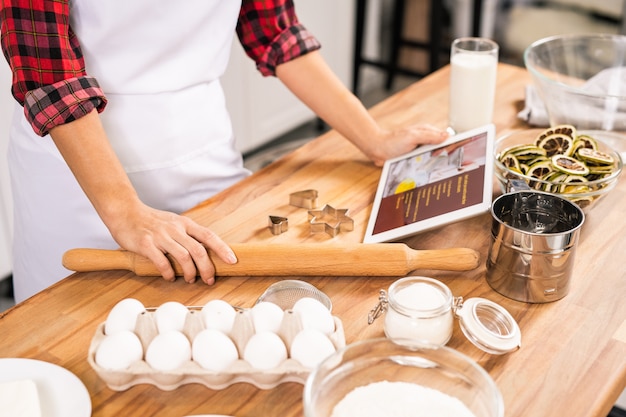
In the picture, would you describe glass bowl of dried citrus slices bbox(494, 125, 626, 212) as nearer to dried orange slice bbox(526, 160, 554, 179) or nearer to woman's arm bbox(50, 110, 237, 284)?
dried orange slice bbox(526, 160, 554, 179)

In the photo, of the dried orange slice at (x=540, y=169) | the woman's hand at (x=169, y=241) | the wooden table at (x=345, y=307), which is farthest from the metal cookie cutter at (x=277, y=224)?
the dried orange slice at (x=540, y=169)

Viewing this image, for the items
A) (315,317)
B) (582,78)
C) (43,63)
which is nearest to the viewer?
(315,317)

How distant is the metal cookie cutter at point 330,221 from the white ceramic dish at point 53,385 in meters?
0.47

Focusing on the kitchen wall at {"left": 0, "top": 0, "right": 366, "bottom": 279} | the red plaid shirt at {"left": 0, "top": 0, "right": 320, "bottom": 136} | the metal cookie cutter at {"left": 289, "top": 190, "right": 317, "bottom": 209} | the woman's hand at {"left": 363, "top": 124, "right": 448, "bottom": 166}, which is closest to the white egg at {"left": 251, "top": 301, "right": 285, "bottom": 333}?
the metal cookie cutter at {"left": 289, "top": 190, "right": 317, "bottom": 209}

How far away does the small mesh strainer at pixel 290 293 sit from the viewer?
995 mm

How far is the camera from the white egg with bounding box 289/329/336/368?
823 millimetres

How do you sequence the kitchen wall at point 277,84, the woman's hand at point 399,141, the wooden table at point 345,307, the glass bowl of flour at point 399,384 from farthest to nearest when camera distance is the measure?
the kitchen wall at point 277,84
the woman's hand at point 399,141
the wooden table at point 345,307
the glass bowl of flour at point 399,384

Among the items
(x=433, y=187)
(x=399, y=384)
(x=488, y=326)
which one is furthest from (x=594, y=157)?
(x=399, y=384)

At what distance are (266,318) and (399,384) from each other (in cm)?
18

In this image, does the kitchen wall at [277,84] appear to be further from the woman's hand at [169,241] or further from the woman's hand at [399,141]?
the woman's hand at [169,241]

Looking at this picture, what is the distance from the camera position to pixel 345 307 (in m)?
1.00

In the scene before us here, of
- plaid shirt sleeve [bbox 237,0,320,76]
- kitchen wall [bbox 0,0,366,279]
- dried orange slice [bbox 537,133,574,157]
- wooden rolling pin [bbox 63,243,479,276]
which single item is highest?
plaid shirt sleeve [bbox 237,0,320,76]

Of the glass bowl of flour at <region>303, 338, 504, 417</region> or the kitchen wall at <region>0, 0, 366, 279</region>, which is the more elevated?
the glass bowl of flour at <region>303, 338, 504, 417</region>

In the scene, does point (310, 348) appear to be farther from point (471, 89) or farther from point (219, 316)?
point (471, 89)
